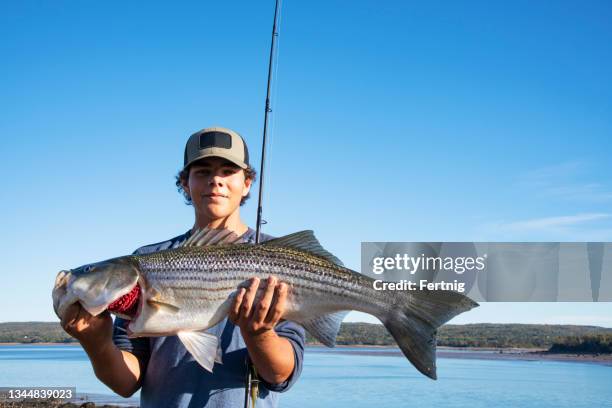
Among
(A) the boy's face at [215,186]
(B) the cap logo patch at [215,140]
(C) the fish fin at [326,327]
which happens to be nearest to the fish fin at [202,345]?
(C) the fish fin at [326,327]

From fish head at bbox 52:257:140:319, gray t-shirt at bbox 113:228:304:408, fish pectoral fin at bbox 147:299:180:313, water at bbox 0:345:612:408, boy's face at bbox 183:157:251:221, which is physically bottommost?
water at bbox 0:345:612:408

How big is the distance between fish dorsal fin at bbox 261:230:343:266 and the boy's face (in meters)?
0.61

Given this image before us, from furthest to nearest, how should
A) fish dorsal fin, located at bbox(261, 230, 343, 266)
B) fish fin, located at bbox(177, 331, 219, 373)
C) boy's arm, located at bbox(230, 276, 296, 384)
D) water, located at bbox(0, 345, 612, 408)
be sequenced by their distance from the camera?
1. water, located at bbox(0, 345, 612, 408)
2. fish dorsal fin, located at bbox(261, 230, 343, 266)
3. boy's arm, located at bbox(230, 276, 296, 384)
4. fish fin, located at bbox(177, 331, 219, 373)

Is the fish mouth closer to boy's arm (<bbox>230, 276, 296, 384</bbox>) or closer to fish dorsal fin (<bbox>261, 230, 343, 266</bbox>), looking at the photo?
boy's arm (<bbox>230, 276, 296, 384</bbox>)

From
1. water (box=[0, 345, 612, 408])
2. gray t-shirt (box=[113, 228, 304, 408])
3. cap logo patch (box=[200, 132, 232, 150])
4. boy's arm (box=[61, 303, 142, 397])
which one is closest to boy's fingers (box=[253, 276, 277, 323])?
gray t-shirt (box=[113, 228, 304, 408])

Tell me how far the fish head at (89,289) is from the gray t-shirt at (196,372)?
59 centimetres

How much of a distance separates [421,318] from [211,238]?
5.49 feet

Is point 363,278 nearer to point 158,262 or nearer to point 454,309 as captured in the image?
point 454,309

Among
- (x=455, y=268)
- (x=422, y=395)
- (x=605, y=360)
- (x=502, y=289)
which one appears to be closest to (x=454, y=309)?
(x=455, y=268)

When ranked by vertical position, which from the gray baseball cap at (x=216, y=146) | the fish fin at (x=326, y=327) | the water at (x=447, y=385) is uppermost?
the gray baseball cap at (x=216, y=146)

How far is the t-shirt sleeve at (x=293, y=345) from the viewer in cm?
473

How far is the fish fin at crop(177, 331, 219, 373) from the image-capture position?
427 centimetres

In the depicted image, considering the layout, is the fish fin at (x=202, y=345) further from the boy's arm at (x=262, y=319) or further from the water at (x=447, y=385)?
the water at (x=447, y=385)

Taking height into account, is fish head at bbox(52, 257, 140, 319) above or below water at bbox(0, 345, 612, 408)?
above
